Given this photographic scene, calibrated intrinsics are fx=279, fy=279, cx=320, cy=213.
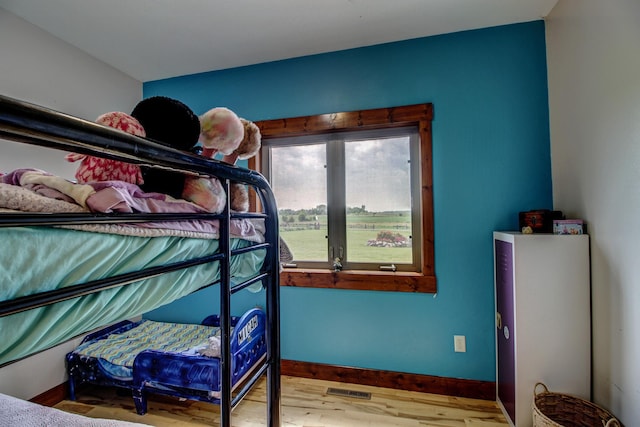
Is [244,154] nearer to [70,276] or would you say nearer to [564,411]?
[70,276]

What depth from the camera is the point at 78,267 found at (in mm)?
508

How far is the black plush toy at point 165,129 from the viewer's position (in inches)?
33.9

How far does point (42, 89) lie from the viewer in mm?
1884

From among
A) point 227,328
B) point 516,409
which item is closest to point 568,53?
point 516,409

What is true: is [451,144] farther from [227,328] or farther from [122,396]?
[122,396]

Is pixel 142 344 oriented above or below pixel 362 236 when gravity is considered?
below

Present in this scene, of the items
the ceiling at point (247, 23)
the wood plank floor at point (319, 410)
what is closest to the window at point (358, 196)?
the ceiling at point (247, 23)

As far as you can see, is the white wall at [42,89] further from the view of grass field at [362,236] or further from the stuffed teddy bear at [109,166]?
the view of grass field at [362,236]

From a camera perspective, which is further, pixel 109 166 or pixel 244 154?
pixel 244 154

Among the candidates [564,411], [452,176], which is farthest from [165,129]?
[564,411]

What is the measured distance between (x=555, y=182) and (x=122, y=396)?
3.21 m

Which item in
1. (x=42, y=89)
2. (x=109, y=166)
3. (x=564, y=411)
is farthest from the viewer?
(x=42, y=89)

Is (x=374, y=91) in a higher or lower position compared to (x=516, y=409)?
higher

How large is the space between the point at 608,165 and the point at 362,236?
1.41 m
